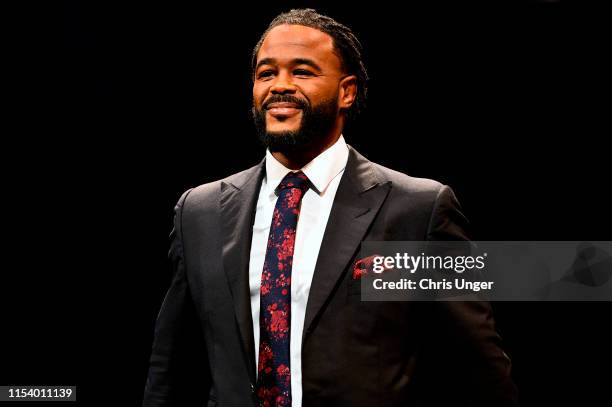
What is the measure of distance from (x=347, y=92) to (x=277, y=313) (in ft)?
1.82

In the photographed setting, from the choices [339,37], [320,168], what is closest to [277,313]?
[320,168]

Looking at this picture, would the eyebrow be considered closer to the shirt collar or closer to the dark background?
the shirt collar

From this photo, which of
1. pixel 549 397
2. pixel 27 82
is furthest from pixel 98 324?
pixel 549 397

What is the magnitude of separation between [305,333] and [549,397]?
1.09 meters

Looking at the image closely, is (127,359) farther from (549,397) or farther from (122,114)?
(549,397)

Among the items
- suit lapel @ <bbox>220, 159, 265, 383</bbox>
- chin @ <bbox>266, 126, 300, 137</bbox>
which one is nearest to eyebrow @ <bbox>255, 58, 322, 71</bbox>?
chin @ <bbox>266, 126, 300, 137</bbox>

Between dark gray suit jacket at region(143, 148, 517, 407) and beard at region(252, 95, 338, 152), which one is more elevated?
beard at region(252, 95, 338, 152)

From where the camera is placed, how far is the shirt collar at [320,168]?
1.73 meters

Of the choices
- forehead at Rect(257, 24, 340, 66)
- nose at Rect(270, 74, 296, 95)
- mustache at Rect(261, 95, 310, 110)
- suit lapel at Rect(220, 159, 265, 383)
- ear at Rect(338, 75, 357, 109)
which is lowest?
suit lapel at Rect(220, 159, 265, 383)

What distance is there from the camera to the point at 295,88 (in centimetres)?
170

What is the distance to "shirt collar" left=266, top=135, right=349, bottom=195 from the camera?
1.73 m

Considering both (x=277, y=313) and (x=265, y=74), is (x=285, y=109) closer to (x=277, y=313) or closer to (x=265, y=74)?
(x=265, y=74)

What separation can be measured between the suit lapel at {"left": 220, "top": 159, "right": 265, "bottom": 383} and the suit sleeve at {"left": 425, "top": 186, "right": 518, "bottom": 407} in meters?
0.39

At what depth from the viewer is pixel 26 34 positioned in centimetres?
235
